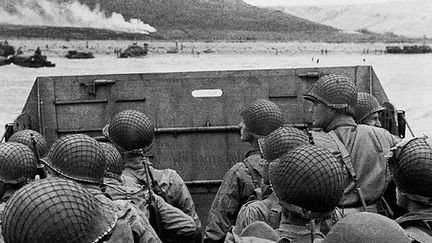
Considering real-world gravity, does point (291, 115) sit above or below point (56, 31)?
above

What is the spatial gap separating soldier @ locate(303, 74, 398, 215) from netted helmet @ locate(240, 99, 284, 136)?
300 mm

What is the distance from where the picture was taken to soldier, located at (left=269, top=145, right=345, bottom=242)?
2.69 metres

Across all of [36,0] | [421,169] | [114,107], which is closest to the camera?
[421,169]

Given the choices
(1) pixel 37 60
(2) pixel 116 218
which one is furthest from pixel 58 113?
(1) pixel 37 60

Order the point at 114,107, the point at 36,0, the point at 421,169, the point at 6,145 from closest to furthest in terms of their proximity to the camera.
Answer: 1. the point at 421,169
2. the point at 6,145
3. the point at 114,107
4. the point at 36,0

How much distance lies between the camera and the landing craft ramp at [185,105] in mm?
6254

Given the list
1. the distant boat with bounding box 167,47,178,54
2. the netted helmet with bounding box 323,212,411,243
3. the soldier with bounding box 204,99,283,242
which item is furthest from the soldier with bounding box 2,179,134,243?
the distant boat with bounding box 167,47,178,54

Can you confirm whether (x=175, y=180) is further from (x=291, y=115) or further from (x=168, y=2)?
(x=168, y=2)

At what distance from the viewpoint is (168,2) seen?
58.2 m

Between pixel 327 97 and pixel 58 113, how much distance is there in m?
2.97

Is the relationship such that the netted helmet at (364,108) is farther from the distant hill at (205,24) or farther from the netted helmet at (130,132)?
the distant hill at (205,24)

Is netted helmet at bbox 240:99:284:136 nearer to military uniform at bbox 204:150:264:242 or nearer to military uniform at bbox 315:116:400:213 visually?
military uniform at bbox 204:150:264:242

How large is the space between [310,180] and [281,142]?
3.00ft

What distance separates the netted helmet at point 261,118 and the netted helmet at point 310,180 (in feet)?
5.64
